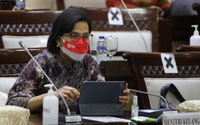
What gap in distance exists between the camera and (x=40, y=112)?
241 cm

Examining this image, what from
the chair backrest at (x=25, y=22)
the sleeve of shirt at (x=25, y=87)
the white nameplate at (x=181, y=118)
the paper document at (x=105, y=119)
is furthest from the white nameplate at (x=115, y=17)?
the white nameplate at (x=181, y=118)

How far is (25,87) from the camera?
245 cm

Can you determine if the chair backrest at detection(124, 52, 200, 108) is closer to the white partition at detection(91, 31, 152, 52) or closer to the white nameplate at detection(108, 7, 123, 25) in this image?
the white partition at detection(91, 31, 152, 52)

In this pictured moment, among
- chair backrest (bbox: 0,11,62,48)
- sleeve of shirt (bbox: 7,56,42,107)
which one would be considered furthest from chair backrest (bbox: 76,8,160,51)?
sleeve of shirt (bbox: 7,56,42,107)

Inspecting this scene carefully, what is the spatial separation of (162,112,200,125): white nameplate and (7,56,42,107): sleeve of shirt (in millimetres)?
817

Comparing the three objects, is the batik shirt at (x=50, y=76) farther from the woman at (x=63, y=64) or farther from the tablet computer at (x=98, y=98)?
the tablet computer at (x=98, y=98)

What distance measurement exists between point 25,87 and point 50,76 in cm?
17

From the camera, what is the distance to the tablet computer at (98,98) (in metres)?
2.11

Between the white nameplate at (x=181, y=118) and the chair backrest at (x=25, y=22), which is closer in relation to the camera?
the white nameplate at (x=181, y=118)

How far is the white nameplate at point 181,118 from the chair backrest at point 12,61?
1.14 m

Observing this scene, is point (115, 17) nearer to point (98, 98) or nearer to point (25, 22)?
point (25, 22)

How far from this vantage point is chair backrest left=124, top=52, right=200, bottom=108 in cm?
271

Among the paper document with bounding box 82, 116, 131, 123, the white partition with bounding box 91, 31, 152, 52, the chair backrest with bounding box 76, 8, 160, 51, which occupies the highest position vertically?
the paper document with bounding box 82, 116, 131, 123

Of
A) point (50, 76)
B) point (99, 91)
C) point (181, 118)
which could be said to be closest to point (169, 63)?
point (50, 76)
